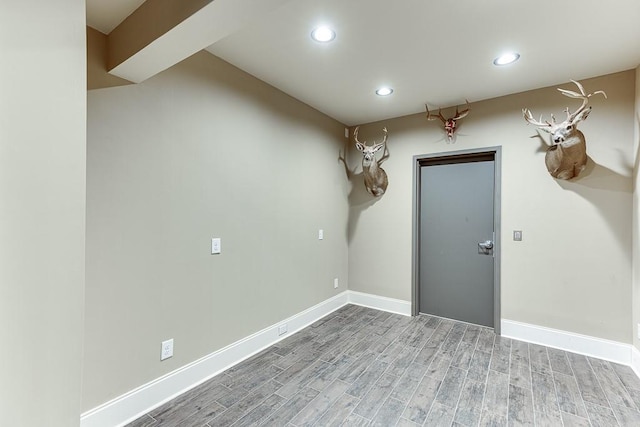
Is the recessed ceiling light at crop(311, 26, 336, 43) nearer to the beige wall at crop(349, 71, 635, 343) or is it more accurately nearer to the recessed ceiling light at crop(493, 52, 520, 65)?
the recessed ceiling light at crop(493, 52, 520, 65)

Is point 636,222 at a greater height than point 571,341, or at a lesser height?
greater

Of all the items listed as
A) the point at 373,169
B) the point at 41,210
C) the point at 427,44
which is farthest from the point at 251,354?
the point at 427,44

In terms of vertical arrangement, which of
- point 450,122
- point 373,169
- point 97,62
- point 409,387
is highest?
point 450,122

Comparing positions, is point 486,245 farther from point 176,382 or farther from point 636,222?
point 176,382

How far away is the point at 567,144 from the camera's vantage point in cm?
265

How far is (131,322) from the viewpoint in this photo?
73.8 inches

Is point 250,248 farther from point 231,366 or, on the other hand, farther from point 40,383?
point 40,383

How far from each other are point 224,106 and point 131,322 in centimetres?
181

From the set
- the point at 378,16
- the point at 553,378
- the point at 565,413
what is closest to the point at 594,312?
the point at 553,378

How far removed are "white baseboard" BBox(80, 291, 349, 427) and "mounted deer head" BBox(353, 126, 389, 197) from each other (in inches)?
80.7

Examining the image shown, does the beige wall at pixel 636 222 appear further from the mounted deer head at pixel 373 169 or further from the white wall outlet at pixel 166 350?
the white wall outlet at pixel 166 350

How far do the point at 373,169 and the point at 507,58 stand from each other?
1847 mm

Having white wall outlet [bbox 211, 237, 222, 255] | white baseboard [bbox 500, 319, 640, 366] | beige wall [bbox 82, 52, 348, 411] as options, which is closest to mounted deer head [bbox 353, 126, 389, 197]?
beige wall [bbox 82, 52, 348, 411]

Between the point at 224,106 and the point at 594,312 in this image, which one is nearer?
the point at 224,106
